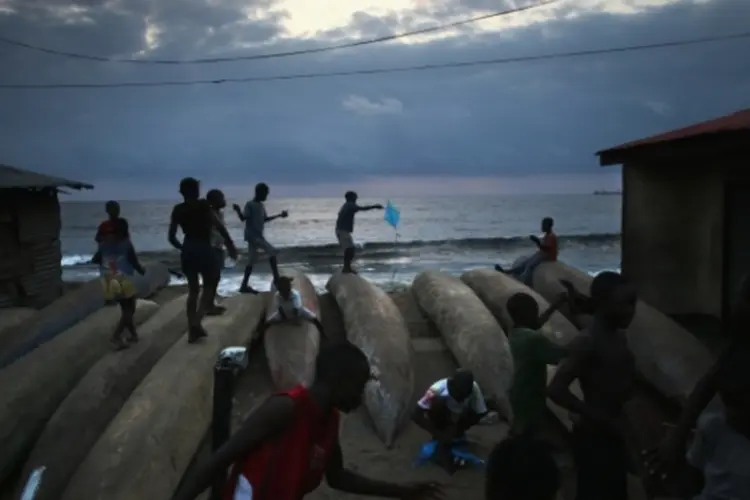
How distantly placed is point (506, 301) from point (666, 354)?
8.79 feet

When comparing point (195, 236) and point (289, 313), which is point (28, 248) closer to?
point (289, 313)

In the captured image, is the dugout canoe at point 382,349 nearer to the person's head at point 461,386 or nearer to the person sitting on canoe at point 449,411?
the person sitting on canoe at point 449,411

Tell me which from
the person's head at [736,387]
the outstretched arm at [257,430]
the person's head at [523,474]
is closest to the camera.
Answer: the person's head at [523,474]

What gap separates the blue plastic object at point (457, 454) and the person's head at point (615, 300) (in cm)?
289

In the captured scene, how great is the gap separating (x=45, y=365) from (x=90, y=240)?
40.4 meters

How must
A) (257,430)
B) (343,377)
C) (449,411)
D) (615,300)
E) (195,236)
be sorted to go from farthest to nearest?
(195,236), (449,411), (615,300), (343,377), (257,430)

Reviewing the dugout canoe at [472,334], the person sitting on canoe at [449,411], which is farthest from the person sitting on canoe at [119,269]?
the dugout canoe at [472,334]

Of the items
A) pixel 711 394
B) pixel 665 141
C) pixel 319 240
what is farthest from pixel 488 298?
pixel 319 240

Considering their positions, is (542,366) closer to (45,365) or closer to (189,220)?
(189,220)

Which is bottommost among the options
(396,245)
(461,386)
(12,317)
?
(396,245)

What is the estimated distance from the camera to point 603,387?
11.8 feet

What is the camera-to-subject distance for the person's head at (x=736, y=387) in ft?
9.30

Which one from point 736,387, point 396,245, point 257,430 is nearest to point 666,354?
point 736,387

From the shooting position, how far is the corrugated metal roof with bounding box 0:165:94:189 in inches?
484
